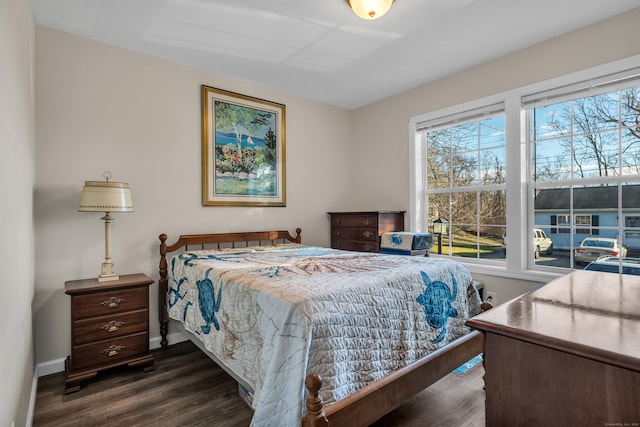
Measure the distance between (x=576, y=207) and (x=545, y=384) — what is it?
99.5 inches

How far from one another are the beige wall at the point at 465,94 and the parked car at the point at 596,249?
1.37 ft

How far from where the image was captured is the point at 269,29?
2480mm

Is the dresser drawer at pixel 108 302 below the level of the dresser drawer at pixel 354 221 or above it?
below

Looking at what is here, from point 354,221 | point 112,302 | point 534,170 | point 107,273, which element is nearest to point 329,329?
point 112,302

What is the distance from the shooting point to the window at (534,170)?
2463 mm

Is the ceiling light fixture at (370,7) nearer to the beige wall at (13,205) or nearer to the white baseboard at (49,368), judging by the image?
the beige wall at (13,205)

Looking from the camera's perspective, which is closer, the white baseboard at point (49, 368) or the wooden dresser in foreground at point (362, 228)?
the white baseboard at point (49, 368)

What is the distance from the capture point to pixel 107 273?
7.90ft

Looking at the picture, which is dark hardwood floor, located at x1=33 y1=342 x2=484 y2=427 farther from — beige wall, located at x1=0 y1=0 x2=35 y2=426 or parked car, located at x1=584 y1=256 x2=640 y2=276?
parked car, located at x1=584 y1=256 x2=640 y2=276

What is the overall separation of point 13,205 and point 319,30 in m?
2.21

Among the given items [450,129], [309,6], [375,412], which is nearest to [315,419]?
[375,412]

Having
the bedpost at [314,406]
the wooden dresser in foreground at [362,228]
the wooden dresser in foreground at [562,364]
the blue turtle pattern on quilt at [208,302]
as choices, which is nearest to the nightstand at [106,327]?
the blue turtle pattern on quilt at [208,302]

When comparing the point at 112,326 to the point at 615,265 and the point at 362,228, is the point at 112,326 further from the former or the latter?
the point at 615,265

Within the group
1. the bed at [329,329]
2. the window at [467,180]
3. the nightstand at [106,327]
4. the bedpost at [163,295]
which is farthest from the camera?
the window at [467,180]
